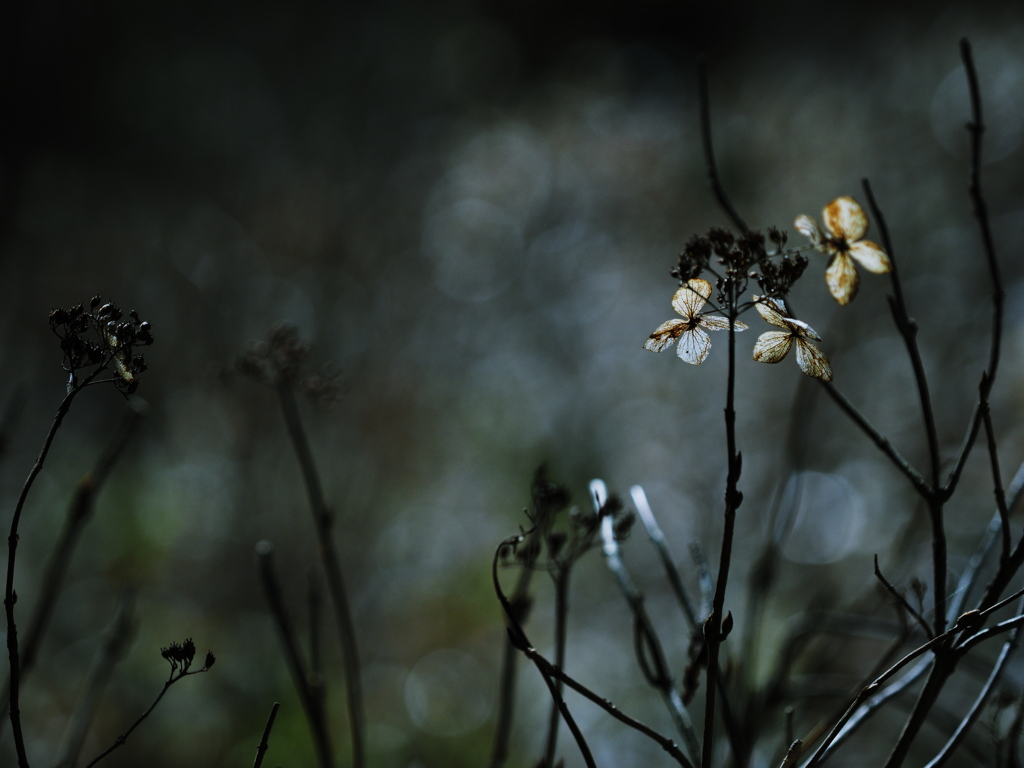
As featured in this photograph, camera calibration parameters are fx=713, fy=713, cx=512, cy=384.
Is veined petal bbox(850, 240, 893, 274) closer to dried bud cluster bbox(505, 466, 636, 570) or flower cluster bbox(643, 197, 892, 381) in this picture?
flower cluster bbox(643, 197, 892, 381)

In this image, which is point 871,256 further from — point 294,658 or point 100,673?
point 100,673

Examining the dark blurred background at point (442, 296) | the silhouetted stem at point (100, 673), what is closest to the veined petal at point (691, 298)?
the silhouetted stem at point (100, 673)

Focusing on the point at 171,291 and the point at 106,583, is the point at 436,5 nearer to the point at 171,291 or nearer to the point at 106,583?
the point at 171,291

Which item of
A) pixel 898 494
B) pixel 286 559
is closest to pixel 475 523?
pixel 286 559

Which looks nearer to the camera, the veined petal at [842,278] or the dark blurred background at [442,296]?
the veined petal at [842,278]

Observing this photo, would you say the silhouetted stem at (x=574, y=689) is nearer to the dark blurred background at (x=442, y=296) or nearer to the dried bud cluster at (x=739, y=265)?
the dried bud cluster at (x=739, y=265)

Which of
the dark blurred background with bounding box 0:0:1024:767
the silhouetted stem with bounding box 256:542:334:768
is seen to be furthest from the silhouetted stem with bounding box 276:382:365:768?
the dark blurred background with bounding box 0:0:1024:767

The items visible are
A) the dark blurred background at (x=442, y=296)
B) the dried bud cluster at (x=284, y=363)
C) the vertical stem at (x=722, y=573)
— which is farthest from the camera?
the dark blurred background at (x=442, y=296)

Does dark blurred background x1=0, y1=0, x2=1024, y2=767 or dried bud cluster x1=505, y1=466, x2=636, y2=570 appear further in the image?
dark blurred background x1=0, y1=0, x2=1024, y2=767
